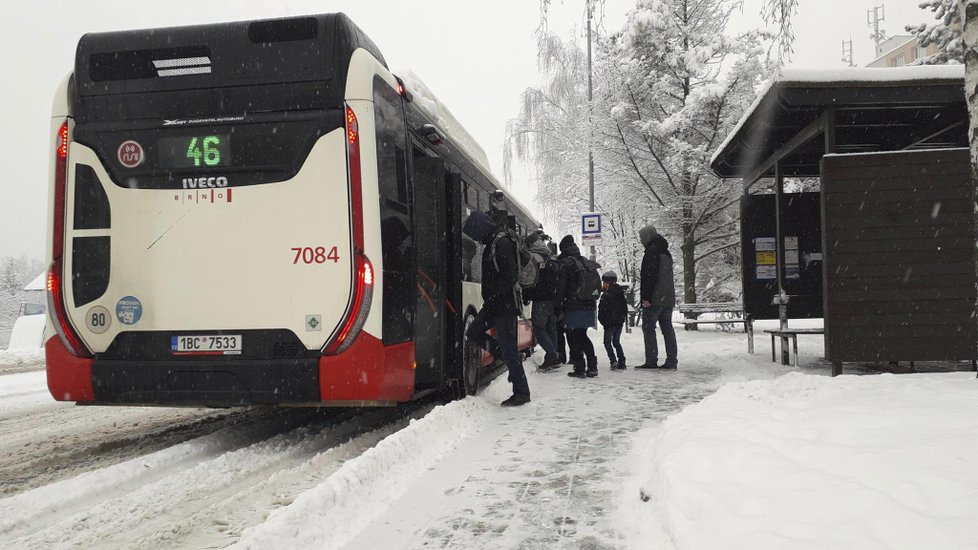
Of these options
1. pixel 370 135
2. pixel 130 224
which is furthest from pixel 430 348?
pixel 130 224

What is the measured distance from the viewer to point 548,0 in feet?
22.9

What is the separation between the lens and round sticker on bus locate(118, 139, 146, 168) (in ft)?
16.8

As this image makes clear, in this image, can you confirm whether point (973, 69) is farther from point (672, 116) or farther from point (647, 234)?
point (672, 116)

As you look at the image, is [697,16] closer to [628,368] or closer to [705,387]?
[628,368]

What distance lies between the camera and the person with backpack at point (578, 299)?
31.3 feet

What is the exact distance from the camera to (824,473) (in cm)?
335

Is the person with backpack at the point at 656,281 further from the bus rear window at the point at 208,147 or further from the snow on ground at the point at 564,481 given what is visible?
the bus rear window at the point at 208,147

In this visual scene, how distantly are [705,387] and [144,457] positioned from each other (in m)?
6.21

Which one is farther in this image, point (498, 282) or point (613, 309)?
point (613, 309)

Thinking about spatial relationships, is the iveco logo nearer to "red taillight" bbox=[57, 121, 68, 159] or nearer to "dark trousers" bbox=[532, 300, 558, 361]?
"red taillight" bbox=[57, 121, 68, 159]

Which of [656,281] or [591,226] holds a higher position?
[591,226]

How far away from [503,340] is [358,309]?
7.83 feet

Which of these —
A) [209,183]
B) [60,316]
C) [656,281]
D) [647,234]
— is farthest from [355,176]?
[656,281]

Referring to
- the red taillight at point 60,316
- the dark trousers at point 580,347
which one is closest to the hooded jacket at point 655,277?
the dark trousers at point 580,347
